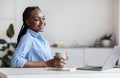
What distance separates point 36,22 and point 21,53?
379mm

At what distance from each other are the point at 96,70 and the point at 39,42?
73 cm

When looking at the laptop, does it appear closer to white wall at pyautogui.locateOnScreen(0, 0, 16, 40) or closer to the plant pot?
white wall at pyautogui.locateOnScreen(0, 0, 16, 40)

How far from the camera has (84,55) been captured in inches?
254

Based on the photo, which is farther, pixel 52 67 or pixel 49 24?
pixel 49 24

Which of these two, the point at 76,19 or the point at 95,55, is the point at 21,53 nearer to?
the point at 95,55

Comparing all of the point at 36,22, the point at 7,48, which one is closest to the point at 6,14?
the point at 7,48

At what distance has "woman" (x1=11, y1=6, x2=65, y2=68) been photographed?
2664mm

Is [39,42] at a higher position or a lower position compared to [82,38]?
higher

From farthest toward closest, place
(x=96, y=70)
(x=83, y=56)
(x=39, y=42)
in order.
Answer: (x=83, y=56), (x=39, y=42), (x=96, y=70)

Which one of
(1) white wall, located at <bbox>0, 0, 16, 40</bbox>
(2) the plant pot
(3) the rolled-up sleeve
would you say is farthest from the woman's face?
(2) the plant pot

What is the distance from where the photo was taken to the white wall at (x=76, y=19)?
661 centimetres

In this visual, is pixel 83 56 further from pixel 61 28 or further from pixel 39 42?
pixel 39 42

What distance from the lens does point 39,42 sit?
2893 mm

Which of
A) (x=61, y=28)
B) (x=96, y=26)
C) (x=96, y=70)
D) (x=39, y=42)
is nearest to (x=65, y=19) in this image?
(x=61, y=28)
